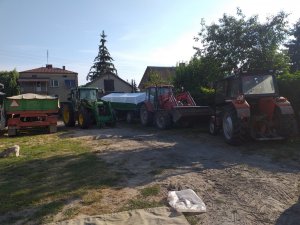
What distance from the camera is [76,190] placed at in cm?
686

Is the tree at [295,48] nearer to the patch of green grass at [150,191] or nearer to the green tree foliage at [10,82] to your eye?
the green tree foliage at [10,82]

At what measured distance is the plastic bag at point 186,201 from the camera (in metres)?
5.65

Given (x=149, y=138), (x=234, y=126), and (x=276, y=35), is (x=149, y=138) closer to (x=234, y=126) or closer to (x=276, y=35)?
(x=234, y=126)

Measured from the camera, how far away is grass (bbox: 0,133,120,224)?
5.94 m

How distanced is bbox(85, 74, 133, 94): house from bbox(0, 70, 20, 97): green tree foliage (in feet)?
29.5

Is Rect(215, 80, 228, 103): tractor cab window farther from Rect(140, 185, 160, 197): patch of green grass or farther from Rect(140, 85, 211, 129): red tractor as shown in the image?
Rect(140, 185, 160, 197): patch of green grass

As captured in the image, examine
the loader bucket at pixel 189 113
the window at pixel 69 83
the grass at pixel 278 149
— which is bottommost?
the grass at pixel 278 149

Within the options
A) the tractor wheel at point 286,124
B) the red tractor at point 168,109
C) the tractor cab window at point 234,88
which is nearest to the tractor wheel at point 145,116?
the red tractor at point 168,109

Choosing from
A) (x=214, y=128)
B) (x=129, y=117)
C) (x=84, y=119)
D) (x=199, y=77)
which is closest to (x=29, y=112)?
(x=84, y=119)

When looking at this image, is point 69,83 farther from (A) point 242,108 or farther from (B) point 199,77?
(A) point 242,108

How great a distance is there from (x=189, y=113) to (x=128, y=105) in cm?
658

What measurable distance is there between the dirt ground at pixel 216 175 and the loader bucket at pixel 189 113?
2697mm

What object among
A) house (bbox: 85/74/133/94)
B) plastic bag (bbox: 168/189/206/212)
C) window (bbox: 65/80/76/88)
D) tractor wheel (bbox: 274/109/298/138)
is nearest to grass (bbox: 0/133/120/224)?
plastic bag (bbox: 168/189/206/212)

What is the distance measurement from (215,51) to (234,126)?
26.5 feet
